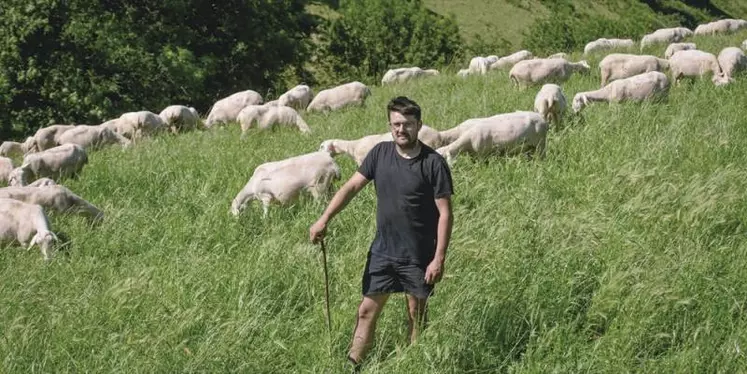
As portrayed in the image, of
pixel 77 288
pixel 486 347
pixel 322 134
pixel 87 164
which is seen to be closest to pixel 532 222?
pixel 486 347

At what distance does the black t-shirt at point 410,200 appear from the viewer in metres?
4.53

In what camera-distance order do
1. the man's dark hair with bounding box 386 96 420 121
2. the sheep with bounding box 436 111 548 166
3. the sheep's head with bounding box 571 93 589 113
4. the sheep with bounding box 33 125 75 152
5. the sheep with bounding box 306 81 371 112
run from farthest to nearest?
the sheep with bounding box 306 81 371 112, the sheep with bounding box 33 125 75 152, the sheep's head with bounding box 571 93 589 113, the sheep with bounding box 436 111 548 166, the man's dark hair with bounding box 386 96 420 121

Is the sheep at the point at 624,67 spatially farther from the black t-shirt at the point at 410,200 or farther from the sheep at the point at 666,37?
the black t-shirt at the point at 410,200

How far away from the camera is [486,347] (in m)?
4.79

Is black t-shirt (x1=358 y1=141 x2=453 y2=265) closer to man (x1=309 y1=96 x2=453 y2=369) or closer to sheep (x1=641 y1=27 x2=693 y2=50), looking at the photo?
man (x1=309 y1=96 x2=453 y2=369)

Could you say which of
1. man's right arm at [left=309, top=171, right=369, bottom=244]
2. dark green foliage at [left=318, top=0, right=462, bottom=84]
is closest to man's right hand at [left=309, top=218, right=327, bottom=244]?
man's right arm at [left=309, top=171, right=369, bottom=244]

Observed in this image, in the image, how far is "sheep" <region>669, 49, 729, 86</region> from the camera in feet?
39.9

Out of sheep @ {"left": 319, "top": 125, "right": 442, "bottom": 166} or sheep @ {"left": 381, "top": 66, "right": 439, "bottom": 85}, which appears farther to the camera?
sheep @ {"left": 381, "top": 66, "right": 439, "bottom": 85}

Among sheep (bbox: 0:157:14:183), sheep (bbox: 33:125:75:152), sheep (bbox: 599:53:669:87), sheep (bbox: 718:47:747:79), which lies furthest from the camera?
sheep (bbox: 33:125:75:152)

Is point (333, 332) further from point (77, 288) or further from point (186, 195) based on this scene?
point (186, 195)

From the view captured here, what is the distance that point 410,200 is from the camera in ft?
14.9

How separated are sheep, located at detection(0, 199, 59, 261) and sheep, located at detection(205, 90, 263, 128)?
7.45 meters

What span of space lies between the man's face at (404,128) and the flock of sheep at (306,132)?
3.00 metres

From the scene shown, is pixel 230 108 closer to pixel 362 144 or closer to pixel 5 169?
pixel 5 169
